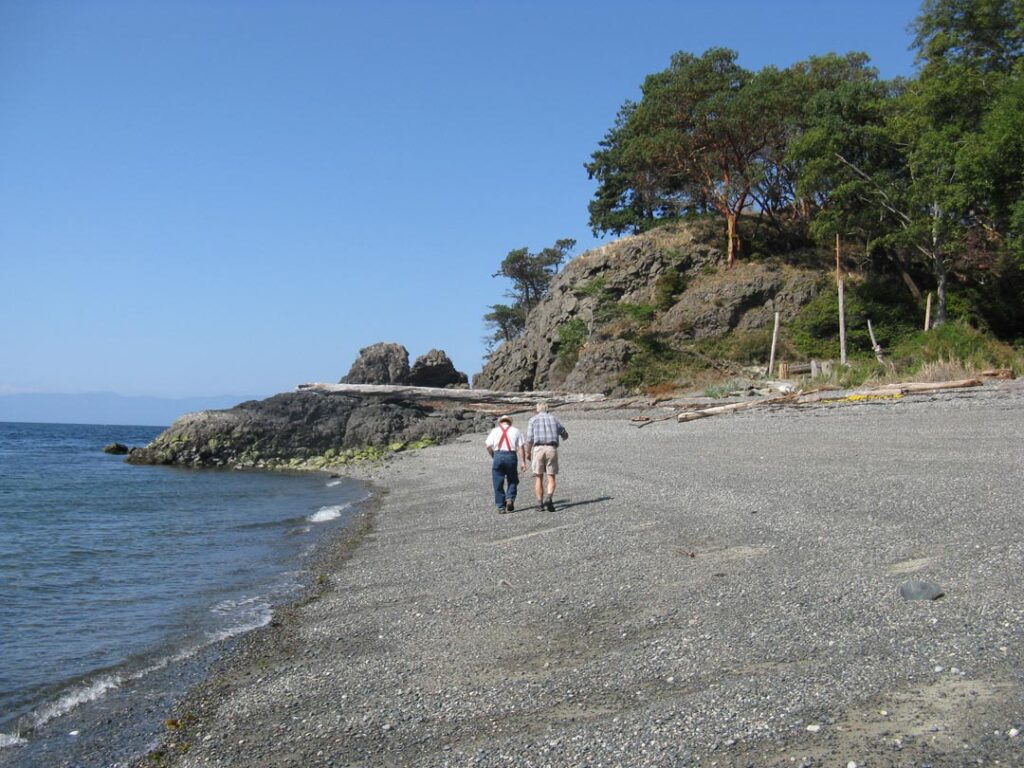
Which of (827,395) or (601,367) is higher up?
(601,367)

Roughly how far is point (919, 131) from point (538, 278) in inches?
1304

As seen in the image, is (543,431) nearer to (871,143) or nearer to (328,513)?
(328,513)

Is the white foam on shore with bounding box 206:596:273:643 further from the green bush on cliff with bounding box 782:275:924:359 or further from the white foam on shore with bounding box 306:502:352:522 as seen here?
the green bush on cliff with bounding box 782:275:924:359

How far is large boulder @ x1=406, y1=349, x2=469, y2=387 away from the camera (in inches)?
1901

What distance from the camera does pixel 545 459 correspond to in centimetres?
1248

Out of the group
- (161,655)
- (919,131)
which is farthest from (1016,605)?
(919,131)

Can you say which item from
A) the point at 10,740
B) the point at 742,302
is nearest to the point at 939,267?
the point at 742,302

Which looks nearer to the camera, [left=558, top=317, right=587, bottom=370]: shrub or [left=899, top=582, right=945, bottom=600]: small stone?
[left=899, top=582, right=945, bottom=600]: small stone

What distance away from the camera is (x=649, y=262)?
44.7m

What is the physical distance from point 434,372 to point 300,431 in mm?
18210

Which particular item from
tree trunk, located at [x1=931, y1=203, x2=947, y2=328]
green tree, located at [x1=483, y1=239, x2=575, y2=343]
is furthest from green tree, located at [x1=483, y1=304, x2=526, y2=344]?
tree trunk, located at [x1=931, y1=203, x2=947, y2=328]

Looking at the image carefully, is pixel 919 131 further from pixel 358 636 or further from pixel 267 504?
pixel 358 636

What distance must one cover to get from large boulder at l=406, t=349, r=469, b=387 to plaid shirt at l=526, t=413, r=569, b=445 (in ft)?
116

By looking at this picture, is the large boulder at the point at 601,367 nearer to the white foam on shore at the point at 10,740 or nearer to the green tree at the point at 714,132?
the green tree at the point at 714,132
